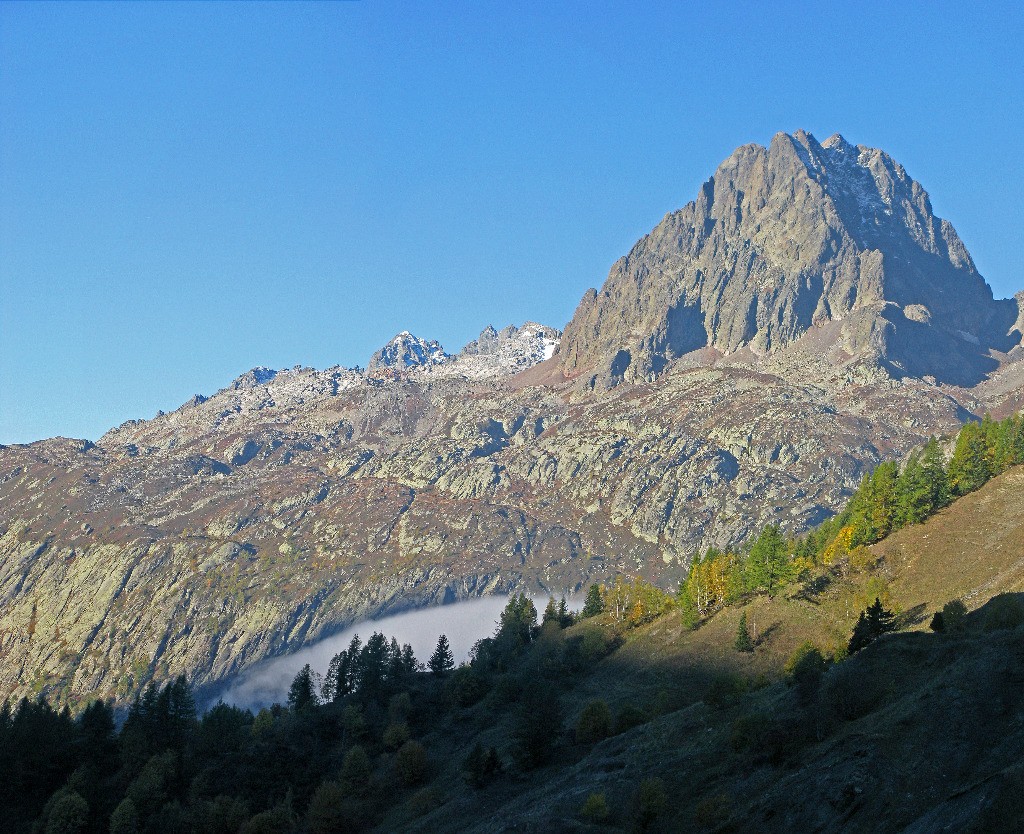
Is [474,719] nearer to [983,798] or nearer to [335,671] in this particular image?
[335,671]

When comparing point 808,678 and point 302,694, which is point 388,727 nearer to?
point 302,694

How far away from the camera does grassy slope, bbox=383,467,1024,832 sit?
44.4 meters

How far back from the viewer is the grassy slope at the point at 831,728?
44.4 m

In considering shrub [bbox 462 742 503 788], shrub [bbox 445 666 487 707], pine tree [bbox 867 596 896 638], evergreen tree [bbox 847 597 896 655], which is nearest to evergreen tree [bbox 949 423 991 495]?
pine tree [bbox 867 596 896 638]

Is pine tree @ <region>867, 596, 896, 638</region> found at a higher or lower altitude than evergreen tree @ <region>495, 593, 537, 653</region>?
lower

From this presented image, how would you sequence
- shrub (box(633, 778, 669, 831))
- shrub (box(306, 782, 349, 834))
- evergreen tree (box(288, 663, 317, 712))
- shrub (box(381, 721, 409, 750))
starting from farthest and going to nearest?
evergreen tree (box(288, 663, 317, 712)), shrub (box(381, 721, 409, 750)), shrub (box(306, 782, 349, 834)), shrub (box(633, 778, 669, 831))

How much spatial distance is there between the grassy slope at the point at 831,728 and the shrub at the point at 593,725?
2.48 m

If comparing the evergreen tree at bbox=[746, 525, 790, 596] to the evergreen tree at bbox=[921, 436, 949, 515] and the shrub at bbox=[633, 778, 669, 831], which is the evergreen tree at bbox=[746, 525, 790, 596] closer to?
the evergreen tree at bbox=[921, 436, 949, 515]

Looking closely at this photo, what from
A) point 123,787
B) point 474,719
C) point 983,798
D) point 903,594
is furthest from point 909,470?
point 123,787

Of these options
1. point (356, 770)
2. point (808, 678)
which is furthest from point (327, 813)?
point (808, 678)

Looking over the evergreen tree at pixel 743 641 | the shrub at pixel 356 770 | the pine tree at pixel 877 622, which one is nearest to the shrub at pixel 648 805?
the pine tree at pixel 877 622

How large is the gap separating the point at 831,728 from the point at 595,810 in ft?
59.5

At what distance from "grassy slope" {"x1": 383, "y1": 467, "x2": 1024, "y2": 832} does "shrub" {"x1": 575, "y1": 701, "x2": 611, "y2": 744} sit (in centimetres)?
248

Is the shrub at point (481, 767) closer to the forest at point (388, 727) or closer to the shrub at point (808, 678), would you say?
Answer: the forest at point (388, 727)
